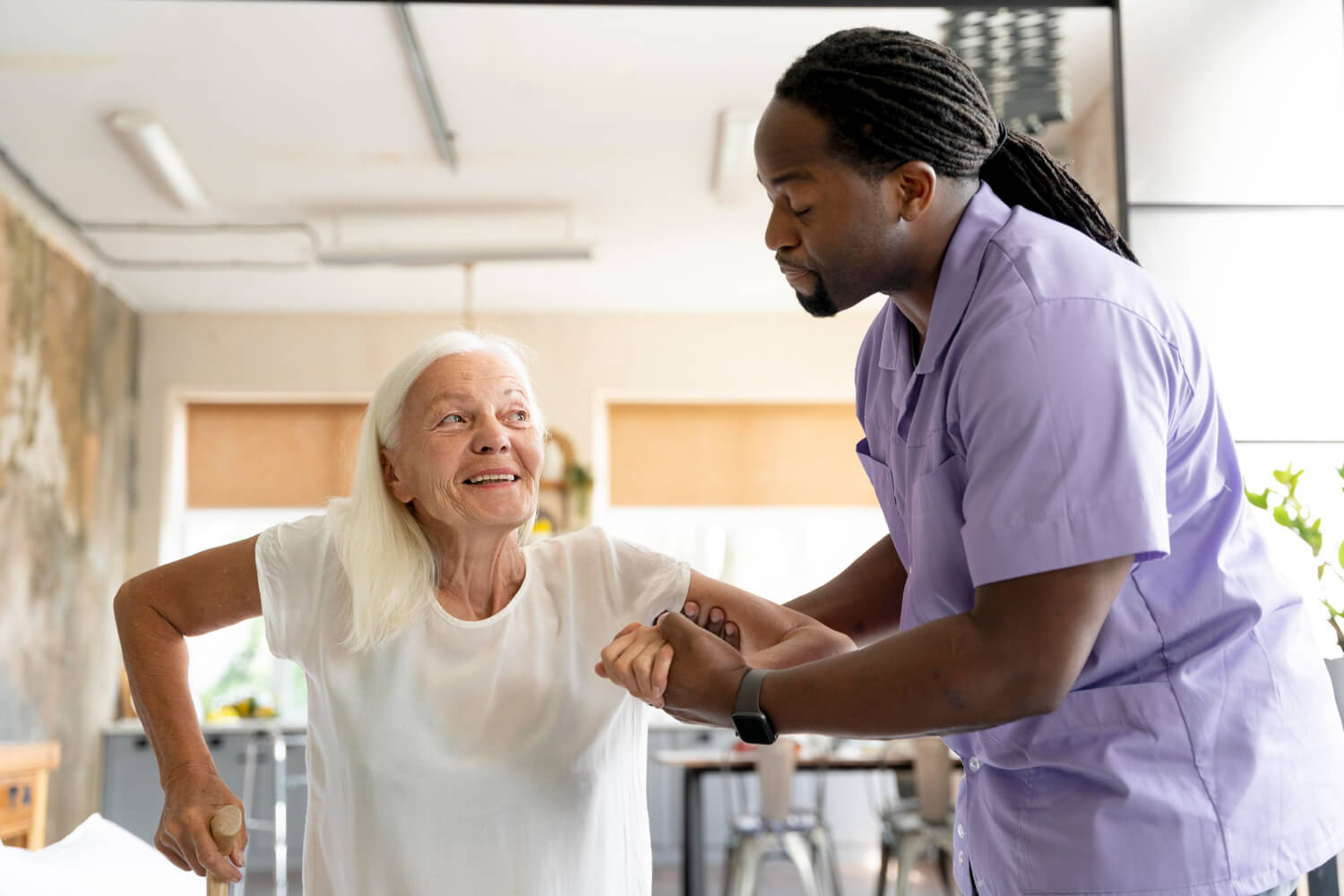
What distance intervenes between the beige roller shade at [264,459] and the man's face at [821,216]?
7355mm

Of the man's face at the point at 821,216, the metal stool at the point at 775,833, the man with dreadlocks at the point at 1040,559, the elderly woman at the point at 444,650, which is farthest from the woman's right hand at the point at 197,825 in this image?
the metal stool at the point at 775,833

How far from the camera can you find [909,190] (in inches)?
44.8

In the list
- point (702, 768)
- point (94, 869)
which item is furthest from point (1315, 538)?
point (702, 768)

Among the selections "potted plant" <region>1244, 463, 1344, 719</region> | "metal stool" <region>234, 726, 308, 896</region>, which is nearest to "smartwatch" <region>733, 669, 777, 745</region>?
"potted plant" <region>1244, 463, 1344, 719</region>

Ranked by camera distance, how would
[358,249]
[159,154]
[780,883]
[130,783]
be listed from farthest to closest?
[130,783], [780,883], [358,249], [159,154]

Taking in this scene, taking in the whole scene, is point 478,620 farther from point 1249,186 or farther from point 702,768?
point 702,768

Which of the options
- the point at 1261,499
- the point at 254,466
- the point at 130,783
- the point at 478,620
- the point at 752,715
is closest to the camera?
the point at 752,715

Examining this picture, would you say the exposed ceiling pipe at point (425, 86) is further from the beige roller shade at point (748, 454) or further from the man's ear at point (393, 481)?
the beige roller shade at point (748, 454)

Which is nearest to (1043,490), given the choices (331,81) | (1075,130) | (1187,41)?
(1187,41)

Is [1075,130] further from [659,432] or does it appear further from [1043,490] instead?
[1043,490]

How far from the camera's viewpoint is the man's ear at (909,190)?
1.13 metres

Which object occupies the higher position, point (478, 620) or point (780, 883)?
point (478, 620)

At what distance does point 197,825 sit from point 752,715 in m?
0.86

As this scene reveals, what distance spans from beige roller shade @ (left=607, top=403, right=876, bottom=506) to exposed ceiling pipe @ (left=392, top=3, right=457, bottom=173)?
322 centimetres
